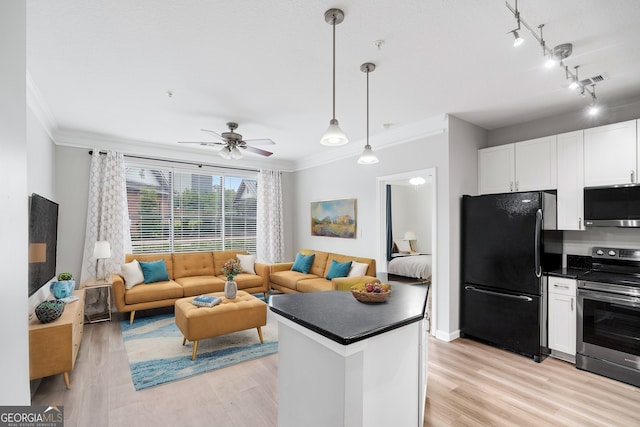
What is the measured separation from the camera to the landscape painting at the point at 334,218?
529 cm

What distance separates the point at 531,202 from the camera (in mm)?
3309

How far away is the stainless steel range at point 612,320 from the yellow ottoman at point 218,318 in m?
3.35

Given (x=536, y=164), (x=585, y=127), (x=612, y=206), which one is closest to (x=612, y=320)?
(x=612, y=206)

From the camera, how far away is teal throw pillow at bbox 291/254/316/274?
18.3ft

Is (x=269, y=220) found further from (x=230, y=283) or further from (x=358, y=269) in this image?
(x=230, y=283)

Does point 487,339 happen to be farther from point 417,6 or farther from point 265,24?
point 265,24

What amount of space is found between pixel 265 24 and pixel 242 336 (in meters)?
3.42

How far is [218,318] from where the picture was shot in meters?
3.35

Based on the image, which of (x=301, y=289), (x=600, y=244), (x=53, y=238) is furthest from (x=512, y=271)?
(x=53, y=238)

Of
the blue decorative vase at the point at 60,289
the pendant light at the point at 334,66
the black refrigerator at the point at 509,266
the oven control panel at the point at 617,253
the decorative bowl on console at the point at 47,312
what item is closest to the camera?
the pendant light at the point at 334,66

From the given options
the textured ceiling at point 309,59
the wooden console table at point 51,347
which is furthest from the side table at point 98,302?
the textured ceiling at point 309,59

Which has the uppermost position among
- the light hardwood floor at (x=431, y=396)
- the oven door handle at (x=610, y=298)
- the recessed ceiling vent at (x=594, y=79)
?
the recessed ceiling vent at (x=594, y=79)

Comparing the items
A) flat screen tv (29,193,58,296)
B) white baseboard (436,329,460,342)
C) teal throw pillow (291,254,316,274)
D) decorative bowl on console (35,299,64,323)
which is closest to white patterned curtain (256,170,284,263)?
teal throw pillow (291,254,316,274)

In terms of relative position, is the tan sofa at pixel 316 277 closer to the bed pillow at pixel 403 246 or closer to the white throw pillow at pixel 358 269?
the white throw pillow at pixel 358 269
